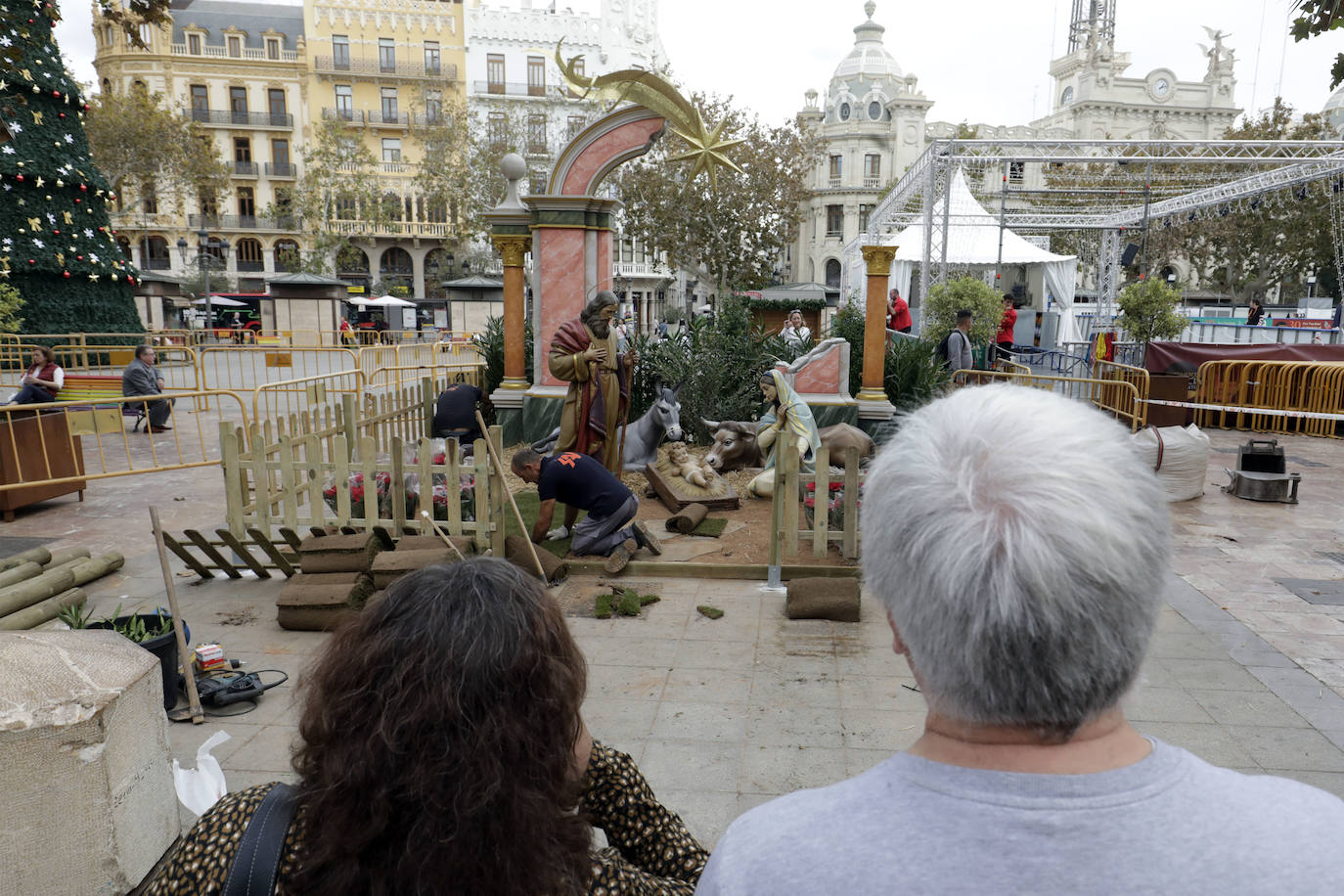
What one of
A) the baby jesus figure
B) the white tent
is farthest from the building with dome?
the baby jesus figure

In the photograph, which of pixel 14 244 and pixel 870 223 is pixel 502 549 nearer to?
pixel 14 244

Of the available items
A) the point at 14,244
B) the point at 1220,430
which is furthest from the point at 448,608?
the point at 14,244

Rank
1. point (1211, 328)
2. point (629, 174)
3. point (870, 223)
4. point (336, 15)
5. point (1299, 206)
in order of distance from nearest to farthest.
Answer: point (1211, 328), point (870, 223), point (629, 174), point (1299, 206), point (336, 15)

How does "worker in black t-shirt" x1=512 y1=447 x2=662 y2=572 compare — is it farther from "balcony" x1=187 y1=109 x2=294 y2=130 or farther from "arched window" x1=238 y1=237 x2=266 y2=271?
"balcony" x1=187 y1=109 x2=294 y2=130

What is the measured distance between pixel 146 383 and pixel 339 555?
1018 cm

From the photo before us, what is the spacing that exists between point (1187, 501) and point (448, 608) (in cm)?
977

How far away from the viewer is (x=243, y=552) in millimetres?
6219

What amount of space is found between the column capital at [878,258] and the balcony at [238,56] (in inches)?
1867

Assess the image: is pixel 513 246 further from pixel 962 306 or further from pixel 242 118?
pixel 242 118

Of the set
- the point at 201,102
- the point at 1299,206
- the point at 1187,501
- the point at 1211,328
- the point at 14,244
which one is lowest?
the point at 1187,501

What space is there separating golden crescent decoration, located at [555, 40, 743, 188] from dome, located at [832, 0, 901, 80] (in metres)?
57.0

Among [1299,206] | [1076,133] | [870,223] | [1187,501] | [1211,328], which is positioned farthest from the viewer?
[1076,133]

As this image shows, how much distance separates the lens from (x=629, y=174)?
30.7 metres

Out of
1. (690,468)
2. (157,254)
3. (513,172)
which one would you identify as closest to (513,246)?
(513,172)
